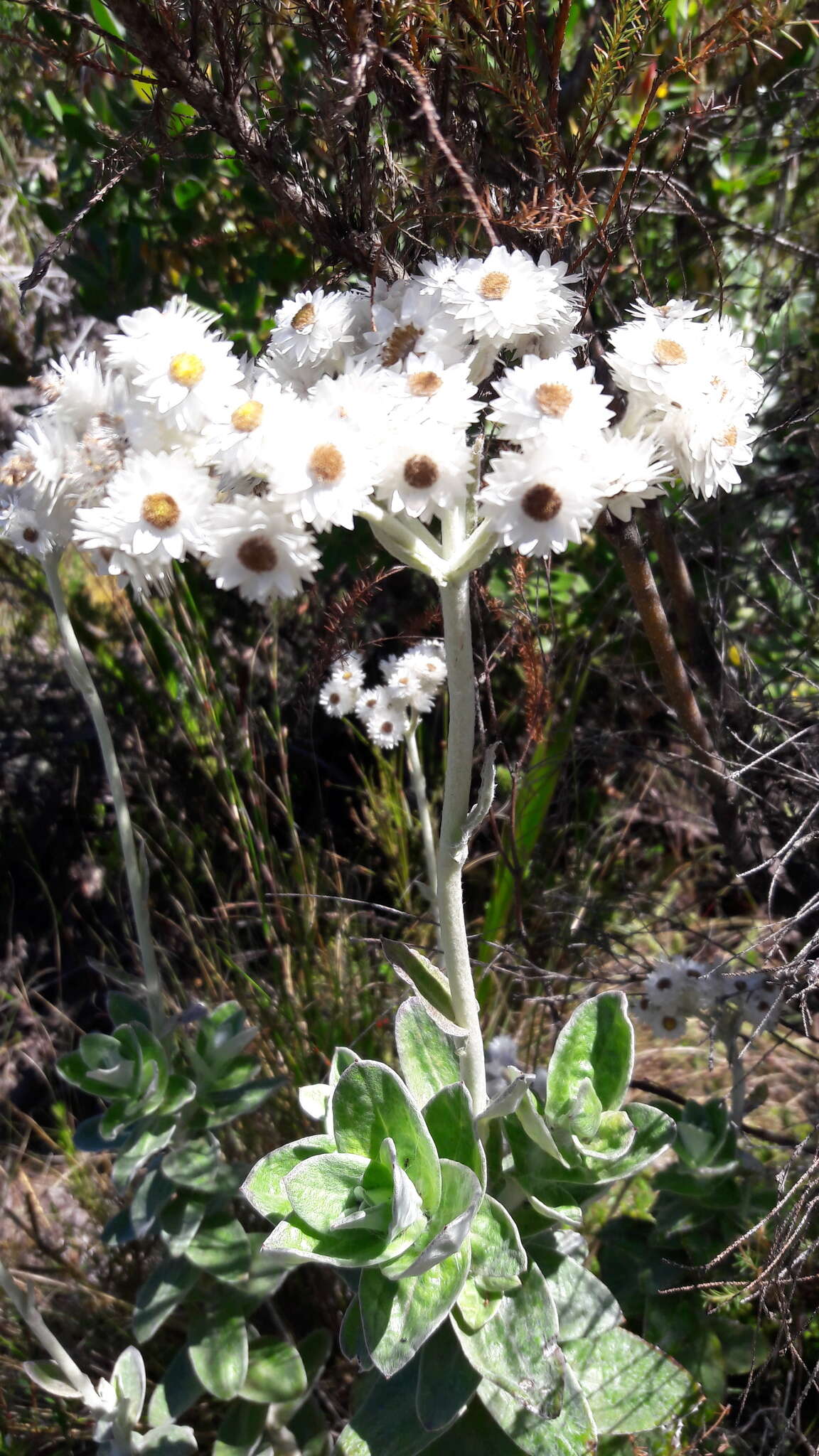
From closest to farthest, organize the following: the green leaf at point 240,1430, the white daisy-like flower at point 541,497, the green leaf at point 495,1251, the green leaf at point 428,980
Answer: the white daisy-like flower at point 541,497 < the green leaf at point 495,1251 < the green leaf at point 428,980 < the green leaf at point 240,1430

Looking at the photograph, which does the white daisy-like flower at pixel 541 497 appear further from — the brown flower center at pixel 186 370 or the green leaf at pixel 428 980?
the green leaf at pixel 428 980

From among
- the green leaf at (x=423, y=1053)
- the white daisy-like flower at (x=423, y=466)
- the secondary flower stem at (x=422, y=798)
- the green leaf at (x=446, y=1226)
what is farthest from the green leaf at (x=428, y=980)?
the white daisy-like flower at (x=423, y=466)

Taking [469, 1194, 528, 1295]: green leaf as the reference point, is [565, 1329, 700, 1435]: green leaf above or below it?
Result: below

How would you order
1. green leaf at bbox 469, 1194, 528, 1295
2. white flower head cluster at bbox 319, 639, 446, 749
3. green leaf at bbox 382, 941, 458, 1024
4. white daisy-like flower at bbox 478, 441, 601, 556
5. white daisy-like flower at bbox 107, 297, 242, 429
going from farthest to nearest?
white flower head cluster at bbox 319, 639, 446, 749
green leaf at bbox 382, 941, 458, 1024
green leaf at bbox 469, 1194, 528, 1295
white daisy-like flower at bbox 107, 297, 242, 429
white daisy-like flower at bbox 478, 441, 601, 556

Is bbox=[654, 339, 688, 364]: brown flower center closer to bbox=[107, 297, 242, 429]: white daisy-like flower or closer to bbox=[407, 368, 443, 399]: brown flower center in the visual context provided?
bbox=[407, 368, 443, 399]: brown flower center

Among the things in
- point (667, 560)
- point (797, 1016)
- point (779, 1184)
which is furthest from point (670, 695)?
point (779, 1184)

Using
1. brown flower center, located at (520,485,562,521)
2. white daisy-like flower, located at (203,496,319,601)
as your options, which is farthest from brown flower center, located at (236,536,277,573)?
brown flower center, located at (520,485,562,521)

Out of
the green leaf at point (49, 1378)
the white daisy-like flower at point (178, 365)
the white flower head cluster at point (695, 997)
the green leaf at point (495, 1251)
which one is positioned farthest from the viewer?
the white flower head cluster at point (695, 997)
